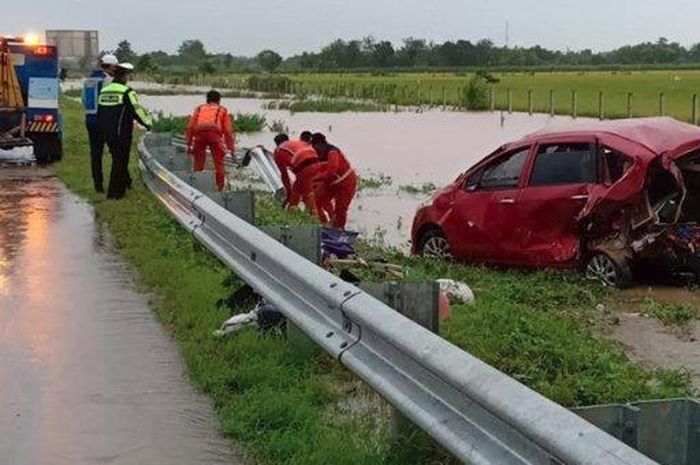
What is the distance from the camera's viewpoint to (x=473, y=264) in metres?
11.8

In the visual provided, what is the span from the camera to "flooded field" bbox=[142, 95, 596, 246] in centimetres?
1722

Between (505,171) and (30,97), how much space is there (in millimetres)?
13320

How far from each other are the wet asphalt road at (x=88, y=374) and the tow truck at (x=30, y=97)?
11.3 meters

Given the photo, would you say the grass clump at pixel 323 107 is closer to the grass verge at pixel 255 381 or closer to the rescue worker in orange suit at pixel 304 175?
the rescue worker in orange suit at pixel 304 175

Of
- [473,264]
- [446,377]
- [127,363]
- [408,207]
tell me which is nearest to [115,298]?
[127,363]

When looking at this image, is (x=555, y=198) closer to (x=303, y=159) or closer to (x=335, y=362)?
(x=303, y=159)

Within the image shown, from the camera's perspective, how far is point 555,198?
35.5 ft

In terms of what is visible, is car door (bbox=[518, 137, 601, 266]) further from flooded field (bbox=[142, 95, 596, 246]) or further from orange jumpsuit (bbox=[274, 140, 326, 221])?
orange jumpsuit (bbox=[274, 140, 326, 221])

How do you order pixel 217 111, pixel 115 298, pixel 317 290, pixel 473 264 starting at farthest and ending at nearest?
pixel 217 111 → pixel 473 264 → pixel 115 298 → pixel 317 290

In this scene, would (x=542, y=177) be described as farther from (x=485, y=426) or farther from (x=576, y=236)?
(x=485, y=426)

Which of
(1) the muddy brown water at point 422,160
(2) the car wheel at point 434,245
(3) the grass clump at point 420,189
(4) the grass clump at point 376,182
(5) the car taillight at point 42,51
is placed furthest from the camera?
(5) the car taillight at point 42,51

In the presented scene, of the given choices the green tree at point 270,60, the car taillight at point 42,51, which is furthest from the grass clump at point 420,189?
the green tree at point 270,60

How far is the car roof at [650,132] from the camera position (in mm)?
10273

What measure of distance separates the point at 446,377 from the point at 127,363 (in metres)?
3.29
